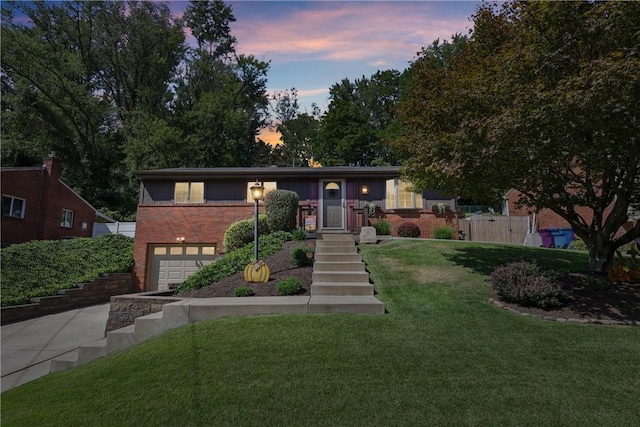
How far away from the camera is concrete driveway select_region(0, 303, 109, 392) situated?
6.18m

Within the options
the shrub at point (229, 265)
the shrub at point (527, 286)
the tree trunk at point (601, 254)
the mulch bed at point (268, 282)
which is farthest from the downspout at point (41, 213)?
the tree trunk at point (601, 254)

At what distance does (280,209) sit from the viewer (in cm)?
1220

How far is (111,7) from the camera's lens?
2861 cm

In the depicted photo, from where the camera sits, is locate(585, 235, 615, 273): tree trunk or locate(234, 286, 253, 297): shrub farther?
locate(585, 235, 615, 273): tree trunk

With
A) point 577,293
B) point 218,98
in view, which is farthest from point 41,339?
point 218,98

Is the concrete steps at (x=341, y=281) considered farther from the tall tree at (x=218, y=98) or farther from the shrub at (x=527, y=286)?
the tall tree at (x=218, y=98)

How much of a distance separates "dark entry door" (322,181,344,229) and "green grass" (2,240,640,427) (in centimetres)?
A: 965

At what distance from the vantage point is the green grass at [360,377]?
10.1ft

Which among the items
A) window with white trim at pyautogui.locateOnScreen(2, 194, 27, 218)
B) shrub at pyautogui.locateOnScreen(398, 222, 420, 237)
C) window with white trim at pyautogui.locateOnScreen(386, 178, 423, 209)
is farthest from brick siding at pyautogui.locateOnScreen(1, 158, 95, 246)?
shrub at pyautogui.locateOnScreen(398, 222, 420, 237)

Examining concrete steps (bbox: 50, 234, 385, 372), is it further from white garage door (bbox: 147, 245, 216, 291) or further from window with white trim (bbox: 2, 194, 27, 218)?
window with white trim (bbox: 2, 194, 27, 218)

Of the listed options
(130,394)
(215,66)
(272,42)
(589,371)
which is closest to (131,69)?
(215,66)

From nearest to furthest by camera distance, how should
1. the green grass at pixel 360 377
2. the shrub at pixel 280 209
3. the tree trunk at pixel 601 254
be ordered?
the green grass at pixel 360 377
the tree trunk at pixel 601 254
the shrub at pixel 280 209

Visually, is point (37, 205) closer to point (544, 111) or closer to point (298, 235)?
point (298, 235)

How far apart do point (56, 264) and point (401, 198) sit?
48.0 ft
